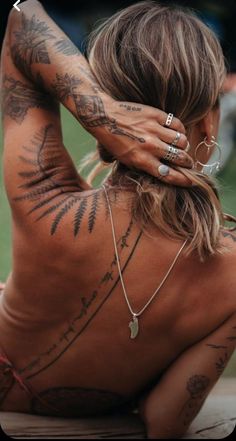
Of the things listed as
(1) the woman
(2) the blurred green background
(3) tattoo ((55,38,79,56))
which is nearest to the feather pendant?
(1) the woman

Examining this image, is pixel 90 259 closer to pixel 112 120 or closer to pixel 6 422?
pixel 112 120

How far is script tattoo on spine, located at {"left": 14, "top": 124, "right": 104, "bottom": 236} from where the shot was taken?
2059 millimetres

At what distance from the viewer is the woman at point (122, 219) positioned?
80.4 inches

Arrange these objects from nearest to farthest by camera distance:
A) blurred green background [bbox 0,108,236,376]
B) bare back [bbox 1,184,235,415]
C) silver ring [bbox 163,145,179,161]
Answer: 1. silver ring [bbox 163,145,179,161]
2. bare back [bbox 1,184,235,415]
3. blurred green background [bbox 0,108,236,376]

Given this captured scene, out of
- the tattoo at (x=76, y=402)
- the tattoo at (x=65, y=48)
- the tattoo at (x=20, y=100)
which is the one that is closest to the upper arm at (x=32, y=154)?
the tattoo at (x=20, y=100)

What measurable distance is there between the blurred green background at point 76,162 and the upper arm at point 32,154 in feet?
4.62

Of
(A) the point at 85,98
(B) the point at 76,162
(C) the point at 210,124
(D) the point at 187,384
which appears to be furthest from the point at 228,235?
(B) the point at 76,162

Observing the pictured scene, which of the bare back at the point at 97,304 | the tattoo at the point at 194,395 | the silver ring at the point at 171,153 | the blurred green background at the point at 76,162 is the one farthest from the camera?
the blurred green background at the point at 76,162

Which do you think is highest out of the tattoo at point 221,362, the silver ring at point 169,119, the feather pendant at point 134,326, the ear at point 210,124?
the silver ring at point 169,119

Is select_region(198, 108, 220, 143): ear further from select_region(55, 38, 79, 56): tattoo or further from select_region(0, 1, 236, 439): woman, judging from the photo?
select_region(55, 38, 79, 56): tattoo

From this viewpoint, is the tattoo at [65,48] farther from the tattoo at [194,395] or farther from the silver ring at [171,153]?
the tattoo at [194,395]

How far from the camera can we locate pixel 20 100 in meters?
2.13

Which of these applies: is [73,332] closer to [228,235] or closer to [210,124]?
[228,235]

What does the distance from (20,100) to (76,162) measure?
2737 millimetres
